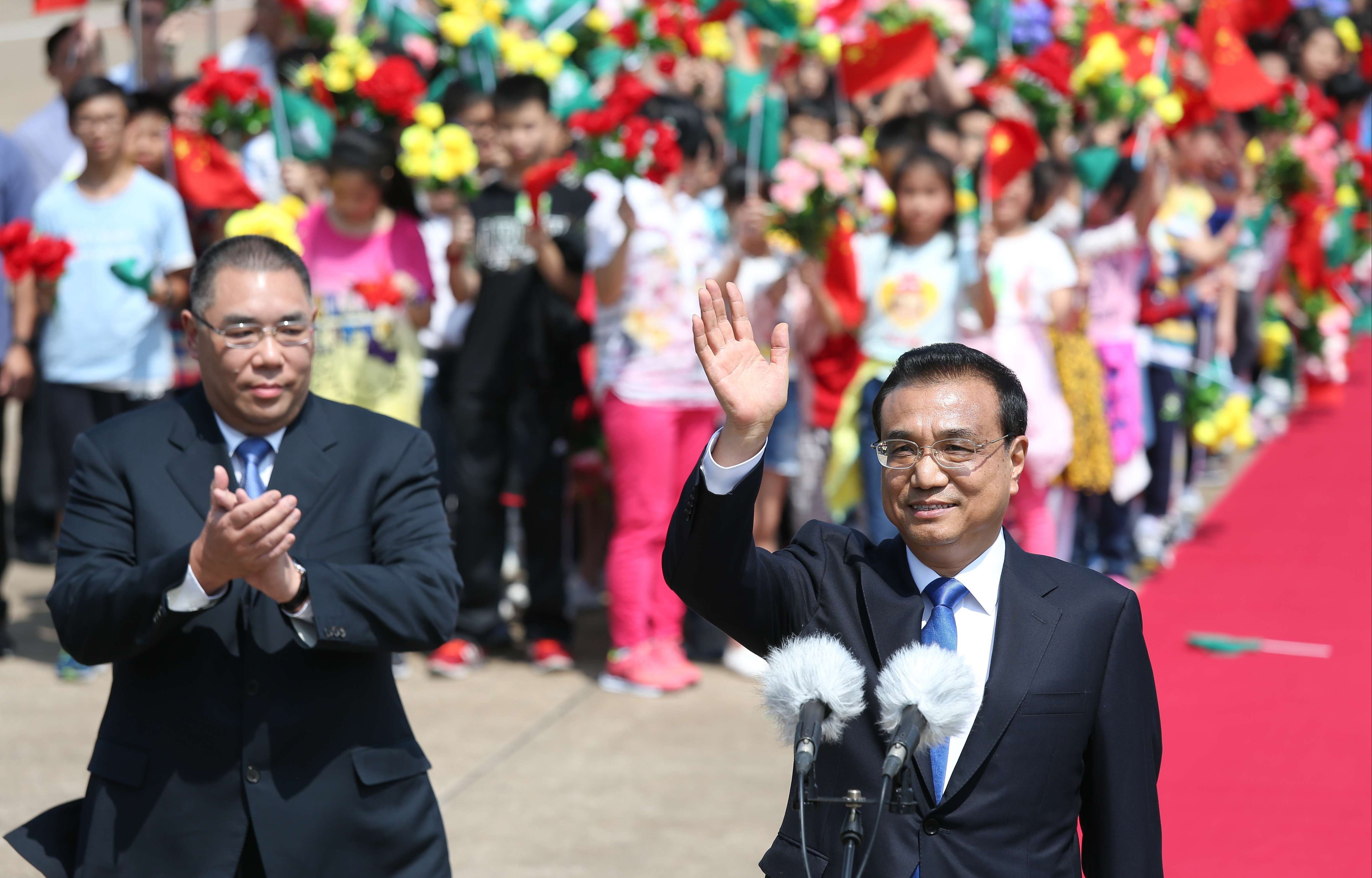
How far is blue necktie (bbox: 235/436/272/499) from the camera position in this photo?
3.25m

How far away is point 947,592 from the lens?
2.68 meters

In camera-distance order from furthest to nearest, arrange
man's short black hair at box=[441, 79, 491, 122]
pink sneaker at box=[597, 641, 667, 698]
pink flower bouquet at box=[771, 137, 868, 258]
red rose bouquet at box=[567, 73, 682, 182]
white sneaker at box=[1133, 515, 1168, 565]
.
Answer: white sneaker at box=[1133, 515, 1168, 565] → man's short black hair at box=[441, 79, 491, 122] → pink sneaker at box=[597, 641, 667, 698] → pink flower bouquet at box=[771, 137, 868, 258] → red rose bouquet at box=[567, 73, 682, 182]

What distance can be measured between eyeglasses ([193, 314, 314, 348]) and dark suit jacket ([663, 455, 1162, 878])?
1.08 meters

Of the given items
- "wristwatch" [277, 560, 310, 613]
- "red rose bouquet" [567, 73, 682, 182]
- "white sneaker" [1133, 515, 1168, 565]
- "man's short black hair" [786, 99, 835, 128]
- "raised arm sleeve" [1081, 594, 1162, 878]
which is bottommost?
"white sneaker" [1133, 515, 1168, 565]

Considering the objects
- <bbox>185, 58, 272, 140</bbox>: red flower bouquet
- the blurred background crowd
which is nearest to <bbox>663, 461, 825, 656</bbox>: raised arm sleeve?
the blurred background crowd

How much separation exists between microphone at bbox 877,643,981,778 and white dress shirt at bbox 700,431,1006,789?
0.80ft

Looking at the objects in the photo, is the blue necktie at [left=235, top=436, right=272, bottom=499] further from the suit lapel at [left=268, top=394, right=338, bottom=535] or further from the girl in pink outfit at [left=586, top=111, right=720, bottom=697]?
the girl in pink outfit at [left=586, top=111, right=720, bottom=697]

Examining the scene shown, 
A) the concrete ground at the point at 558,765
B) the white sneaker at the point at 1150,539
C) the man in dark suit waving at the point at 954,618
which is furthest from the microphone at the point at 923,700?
the white sneaker at the point at 1150,539

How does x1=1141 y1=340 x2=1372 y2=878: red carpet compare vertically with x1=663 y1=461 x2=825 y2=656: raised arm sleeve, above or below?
below

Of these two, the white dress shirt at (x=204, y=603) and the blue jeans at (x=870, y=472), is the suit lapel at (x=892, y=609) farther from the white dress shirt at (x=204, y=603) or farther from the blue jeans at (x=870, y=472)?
the blue jeans at (x=870, y=472)

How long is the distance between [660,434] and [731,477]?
3817mm

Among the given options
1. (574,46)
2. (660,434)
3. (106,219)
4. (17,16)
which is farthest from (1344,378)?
(17,16)

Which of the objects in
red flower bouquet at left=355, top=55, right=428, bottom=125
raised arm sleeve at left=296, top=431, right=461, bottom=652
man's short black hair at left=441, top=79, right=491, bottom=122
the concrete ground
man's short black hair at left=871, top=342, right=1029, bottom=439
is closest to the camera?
man's short black hair at left=871, top=342, right=1029, bottom=439

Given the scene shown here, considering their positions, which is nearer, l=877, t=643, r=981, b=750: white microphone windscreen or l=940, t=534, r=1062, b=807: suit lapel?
l=877, t=643, r=981, b=750: white microphone windscreen
